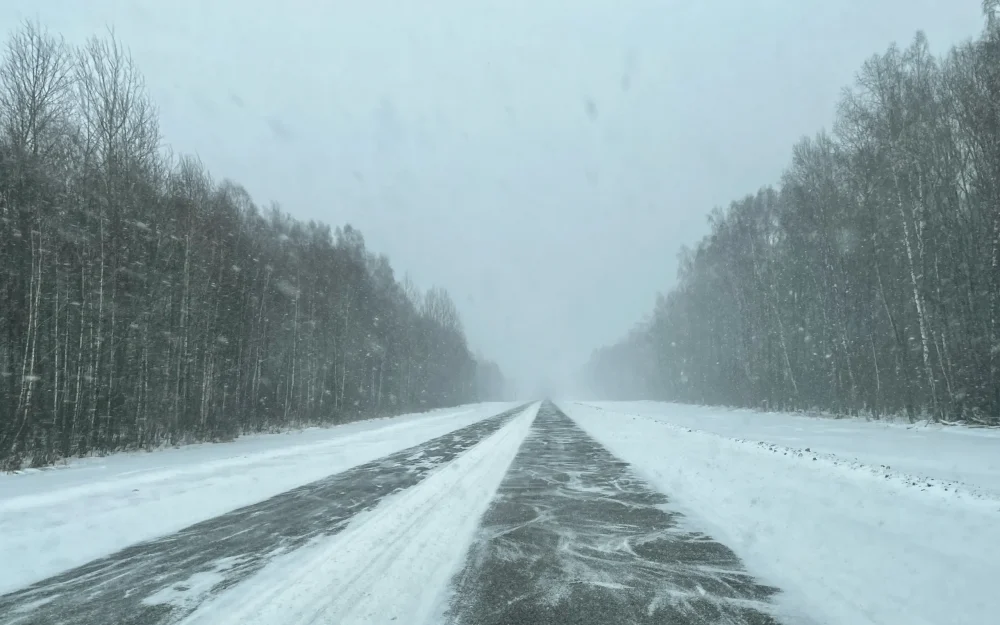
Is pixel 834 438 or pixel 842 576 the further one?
pixel 834 438

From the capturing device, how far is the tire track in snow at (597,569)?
371 cm

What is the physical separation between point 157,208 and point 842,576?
874 inches

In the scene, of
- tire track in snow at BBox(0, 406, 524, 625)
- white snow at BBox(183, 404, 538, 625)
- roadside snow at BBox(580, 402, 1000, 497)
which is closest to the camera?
white snow at BBox(183, 404, 538, 625)

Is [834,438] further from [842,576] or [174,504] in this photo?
[174,504]

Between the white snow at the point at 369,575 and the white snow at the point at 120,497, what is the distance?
2.31m

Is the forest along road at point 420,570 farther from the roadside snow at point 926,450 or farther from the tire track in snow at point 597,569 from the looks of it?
the roadside snow at point 926,450

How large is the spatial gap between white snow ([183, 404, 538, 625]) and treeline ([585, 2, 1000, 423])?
19.4 meters

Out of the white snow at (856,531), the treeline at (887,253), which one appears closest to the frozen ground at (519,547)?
the white snow at (856,531)

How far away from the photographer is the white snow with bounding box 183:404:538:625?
3.58 metres

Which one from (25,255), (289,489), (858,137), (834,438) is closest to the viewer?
(289,489)

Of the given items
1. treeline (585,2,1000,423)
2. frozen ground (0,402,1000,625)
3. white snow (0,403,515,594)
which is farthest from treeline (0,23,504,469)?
treeline (585,2,1000,423)

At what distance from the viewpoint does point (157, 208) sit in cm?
1934

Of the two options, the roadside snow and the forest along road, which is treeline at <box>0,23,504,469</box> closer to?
the forest along road

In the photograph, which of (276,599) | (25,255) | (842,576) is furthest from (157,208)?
(842,576)
